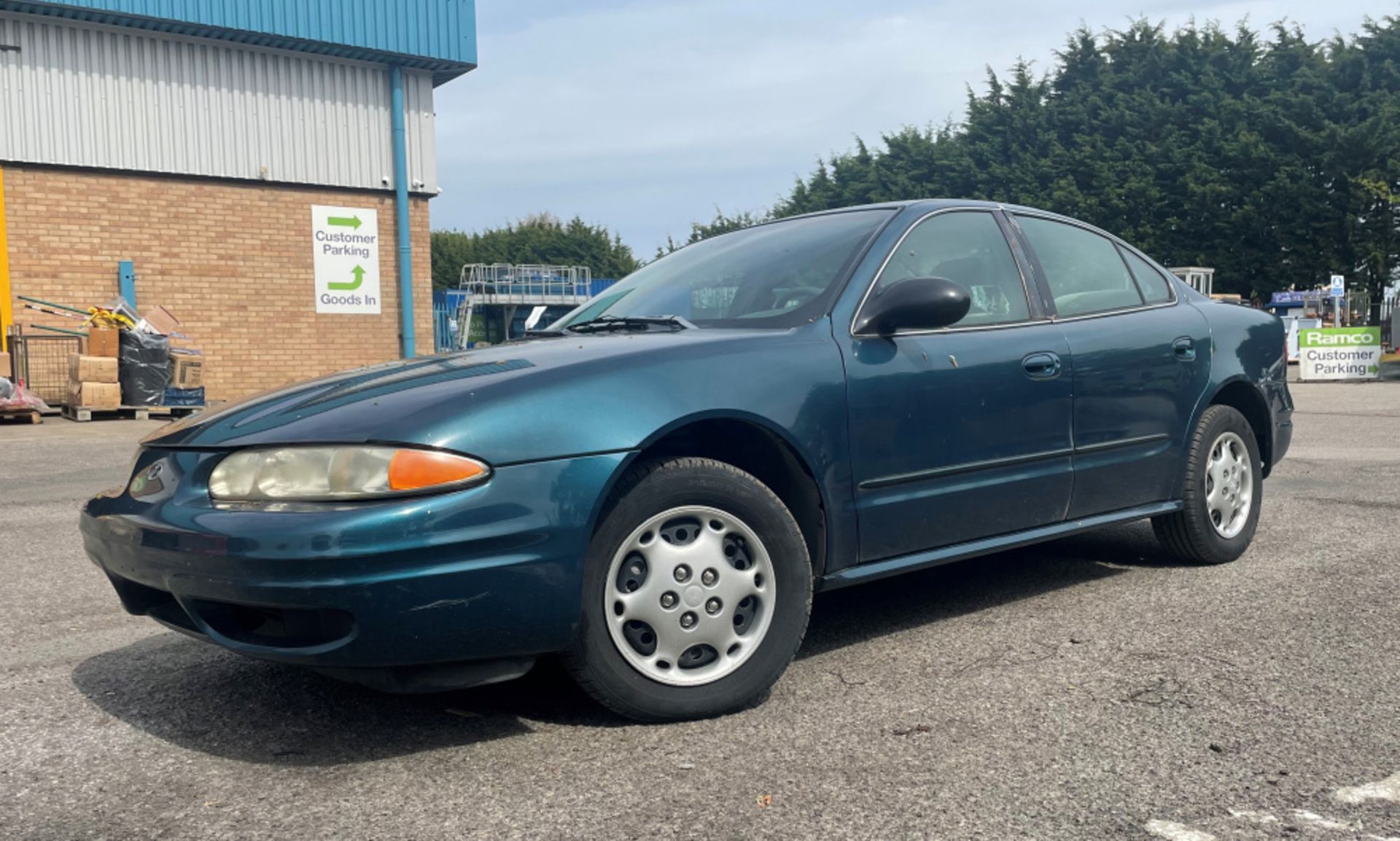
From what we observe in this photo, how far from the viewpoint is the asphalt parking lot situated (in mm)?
2324

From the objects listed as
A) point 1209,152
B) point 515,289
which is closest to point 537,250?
point 515,289

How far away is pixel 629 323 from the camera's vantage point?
3.71 m

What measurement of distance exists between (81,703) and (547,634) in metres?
1.49

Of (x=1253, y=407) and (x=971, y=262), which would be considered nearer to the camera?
(x=971, y=262)

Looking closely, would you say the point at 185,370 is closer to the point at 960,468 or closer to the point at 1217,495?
the point at 1217,495

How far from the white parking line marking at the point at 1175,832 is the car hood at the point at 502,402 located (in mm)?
1384

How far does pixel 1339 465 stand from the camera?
26.0ft

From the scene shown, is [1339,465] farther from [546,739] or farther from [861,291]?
[546,739]

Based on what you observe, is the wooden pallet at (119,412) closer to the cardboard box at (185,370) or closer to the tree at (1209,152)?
the cardboard box at (185,370)

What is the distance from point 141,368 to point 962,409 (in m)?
13.2

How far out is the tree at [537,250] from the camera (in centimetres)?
7244

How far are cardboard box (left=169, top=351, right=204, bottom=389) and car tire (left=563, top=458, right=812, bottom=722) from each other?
13638 millimetres

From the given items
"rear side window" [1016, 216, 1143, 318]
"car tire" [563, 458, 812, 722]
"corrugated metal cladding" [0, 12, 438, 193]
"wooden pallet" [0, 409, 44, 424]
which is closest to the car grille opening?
"car tire" [563, 458, 812, 722]

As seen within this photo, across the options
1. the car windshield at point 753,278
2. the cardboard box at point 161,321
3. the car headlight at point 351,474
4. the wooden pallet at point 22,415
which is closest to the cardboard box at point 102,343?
the wooden pallet at point 22,415
